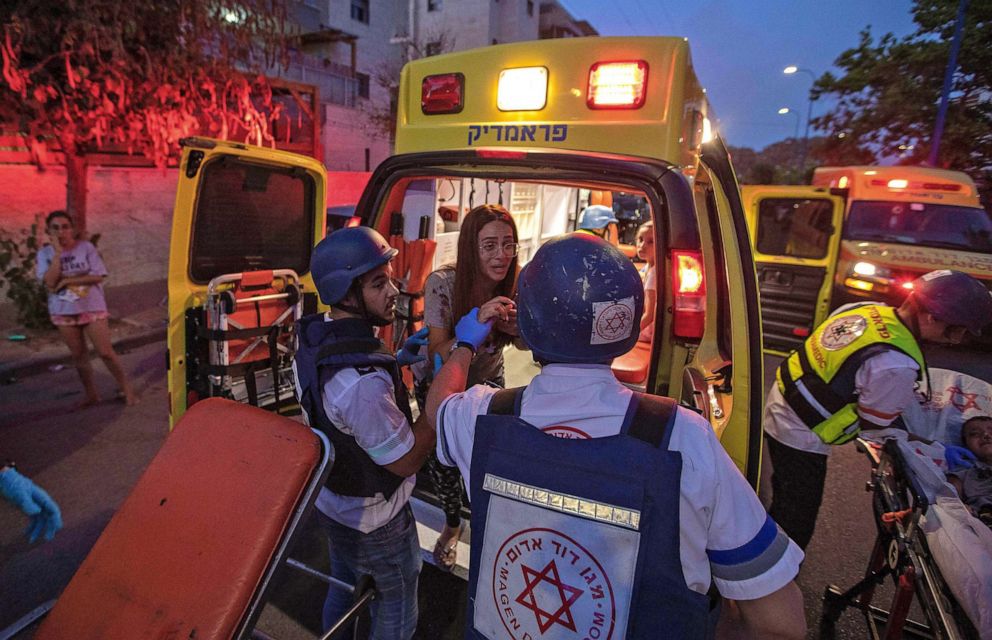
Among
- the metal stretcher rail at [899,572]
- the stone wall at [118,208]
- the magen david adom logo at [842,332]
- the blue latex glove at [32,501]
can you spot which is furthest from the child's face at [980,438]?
the stone wall at [118,208]

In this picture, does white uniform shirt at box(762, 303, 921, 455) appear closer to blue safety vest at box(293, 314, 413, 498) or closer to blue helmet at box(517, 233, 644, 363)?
blue helmet at box(517, 233, 644, 363)

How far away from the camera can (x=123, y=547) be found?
1515 millimetres

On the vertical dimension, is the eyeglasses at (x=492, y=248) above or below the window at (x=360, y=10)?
below

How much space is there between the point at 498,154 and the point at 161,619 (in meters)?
2.05

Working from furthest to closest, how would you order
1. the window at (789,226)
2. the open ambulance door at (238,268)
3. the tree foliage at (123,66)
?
the window at (789,226), the tree foliage at (123,66), the open ambulance door at (238,268)

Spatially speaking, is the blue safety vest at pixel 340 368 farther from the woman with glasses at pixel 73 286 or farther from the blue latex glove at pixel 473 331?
the woman with glasses at pixel 73 286

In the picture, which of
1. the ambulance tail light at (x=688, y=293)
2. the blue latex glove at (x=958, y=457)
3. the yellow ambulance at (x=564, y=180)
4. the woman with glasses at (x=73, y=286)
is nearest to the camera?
the ambulance tail light at (x=688, y=293)

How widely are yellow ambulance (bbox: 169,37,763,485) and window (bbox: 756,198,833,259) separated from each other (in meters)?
4.85

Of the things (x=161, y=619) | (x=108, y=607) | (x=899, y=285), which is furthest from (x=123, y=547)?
(x=899, y=285)

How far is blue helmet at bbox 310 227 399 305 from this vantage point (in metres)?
1.78

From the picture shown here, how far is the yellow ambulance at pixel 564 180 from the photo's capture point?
217cm

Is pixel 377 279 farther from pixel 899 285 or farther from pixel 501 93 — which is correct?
pixel 899 285

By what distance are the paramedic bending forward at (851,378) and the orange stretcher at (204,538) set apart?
2.43 m

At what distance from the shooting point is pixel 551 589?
117 centimetres
